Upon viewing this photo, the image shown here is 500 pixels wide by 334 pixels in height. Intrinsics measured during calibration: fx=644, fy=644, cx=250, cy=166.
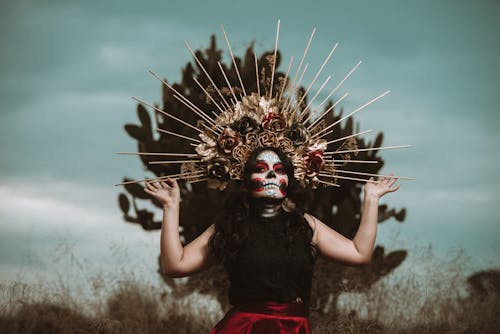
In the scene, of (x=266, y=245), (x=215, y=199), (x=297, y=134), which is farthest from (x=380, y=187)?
(x=215, y=199)

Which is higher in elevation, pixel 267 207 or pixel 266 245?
pixel 267 207

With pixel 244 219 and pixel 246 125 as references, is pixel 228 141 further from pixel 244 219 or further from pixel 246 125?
pixel 244 219

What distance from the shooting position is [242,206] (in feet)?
13.3

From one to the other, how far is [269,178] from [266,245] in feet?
1.36

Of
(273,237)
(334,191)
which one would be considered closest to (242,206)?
(273,237)

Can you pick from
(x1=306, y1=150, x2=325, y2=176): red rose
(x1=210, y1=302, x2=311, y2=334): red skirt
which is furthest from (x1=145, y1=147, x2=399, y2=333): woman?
(x1=306, y1=150, x2=325, y2=176): red rose

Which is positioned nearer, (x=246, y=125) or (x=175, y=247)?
(x=175, y=247)

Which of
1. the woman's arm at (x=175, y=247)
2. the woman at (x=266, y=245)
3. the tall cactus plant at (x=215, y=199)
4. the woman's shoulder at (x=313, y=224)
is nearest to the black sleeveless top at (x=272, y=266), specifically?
the woman at (x=266, y=245)

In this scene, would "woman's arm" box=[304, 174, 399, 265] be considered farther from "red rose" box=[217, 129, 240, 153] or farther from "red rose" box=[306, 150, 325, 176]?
"red rose" box=[217, 129, 240, 153]

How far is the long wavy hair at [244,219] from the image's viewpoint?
12.7 feet

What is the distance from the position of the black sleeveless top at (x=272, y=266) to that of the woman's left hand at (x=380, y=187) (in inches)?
21.6

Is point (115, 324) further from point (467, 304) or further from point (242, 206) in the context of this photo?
point (467, 304)

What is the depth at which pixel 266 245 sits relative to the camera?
12.6 ft

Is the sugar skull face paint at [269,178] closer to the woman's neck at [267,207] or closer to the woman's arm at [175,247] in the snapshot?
the woman's neck at [267,207]
